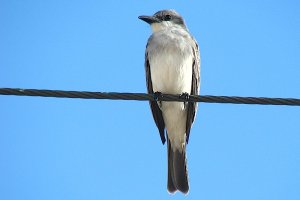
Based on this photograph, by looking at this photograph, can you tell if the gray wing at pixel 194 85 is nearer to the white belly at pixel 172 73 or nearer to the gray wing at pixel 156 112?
the white belly at pixel 172 73

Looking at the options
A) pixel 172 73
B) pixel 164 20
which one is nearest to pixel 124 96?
pixel 172 73

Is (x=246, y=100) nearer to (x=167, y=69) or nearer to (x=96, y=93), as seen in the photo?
(x=96, y=93)

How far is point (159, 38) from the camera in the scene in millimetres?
8016

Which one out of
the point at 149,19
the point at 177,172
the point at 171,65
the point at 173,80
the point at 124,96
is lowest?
the point at 177,172

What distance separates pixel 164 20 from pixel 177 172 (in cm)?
230

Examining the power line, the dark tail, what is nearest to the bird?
the dark tail

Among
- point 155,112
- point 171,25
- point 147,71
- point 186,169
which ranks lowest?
point 186,169

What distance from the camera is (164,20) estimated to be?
8633mm

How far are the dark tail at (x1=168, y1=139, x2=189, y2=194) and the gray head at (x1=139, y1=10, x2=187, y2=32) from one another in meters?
1.76

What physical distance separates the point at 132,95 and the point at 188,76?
2579mm

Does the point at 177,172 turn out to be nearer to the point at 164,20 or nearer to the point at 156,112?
the point at 156,112

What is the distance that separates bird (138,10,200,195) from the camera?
7.75m

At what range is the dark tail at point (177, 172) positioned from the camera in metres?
8.00

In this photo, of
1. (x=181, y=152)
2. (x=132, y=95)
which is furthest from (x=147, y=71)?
(x=132, y=95)
